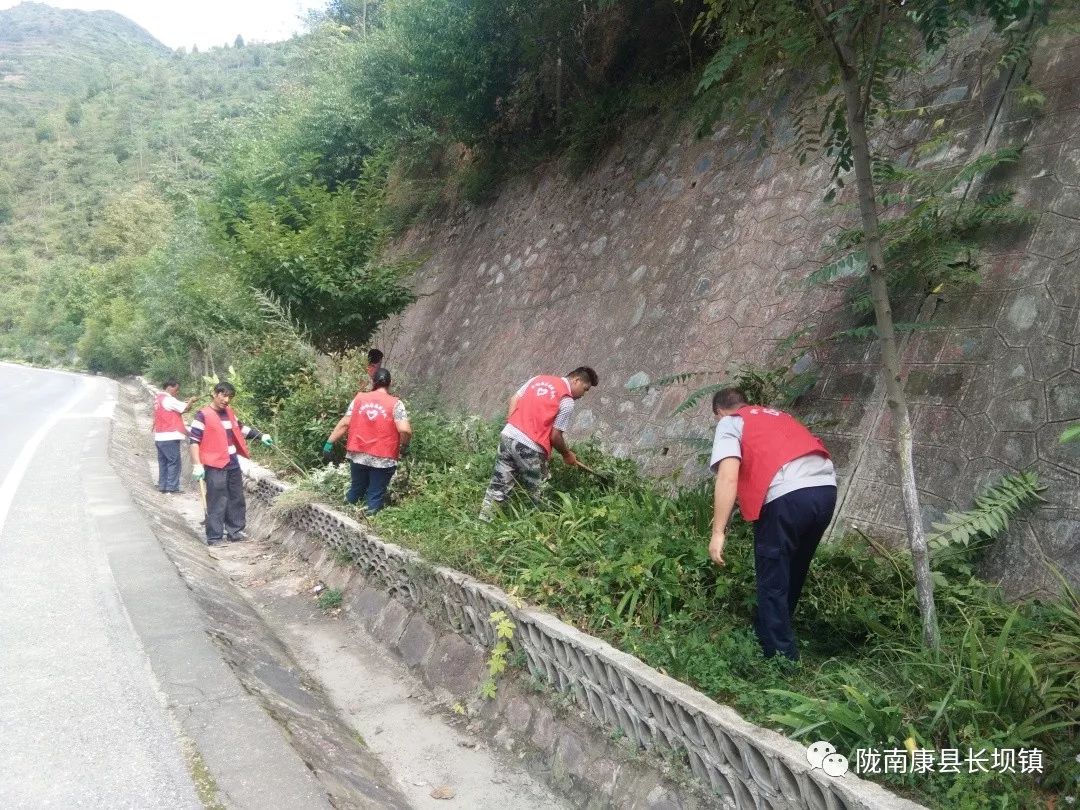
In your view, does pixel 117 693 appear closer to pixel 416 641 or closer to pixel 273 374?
pixel 416 641

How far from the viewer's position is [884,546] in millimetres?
4480

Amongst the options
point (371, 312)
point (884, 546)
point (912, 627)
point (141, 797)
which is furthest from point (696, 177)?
point (141, 797)

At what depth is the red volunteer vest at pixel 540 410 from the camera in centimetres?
572

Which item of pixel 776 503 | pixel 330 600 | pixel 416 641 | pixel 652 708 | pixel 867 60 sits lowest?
pixel 330 600

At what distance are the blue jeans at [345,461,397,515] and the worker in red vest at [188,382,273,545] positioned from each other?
91.4 inches

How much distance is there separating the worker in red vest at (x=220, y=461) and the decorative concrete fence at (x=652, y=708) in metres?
4.15

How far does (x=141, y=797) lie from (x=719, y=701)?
2438mm

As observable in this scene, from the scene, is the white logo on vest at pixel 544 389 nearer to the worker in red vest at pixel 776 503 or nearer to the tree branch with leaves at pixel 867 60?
the worker in red vest at pixel 776 503

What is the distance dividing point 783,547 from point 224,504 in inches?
293

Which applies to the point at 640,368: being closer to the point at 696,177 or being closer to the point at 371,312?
the point at 696,177

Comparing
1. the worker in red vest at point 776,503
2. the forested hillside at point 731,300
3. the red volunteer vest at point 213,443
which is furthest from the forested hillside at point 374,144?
the worker in red vest at point 776,503

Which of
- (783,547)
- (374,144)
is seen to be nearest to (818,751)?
(783,547)

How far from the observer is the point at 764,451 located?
3756mm

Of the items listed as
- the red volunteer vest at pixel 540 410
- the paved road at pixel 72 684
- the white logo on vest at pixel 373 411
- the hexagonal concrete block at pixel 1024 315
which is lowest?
the paved road at pixel 72 684
